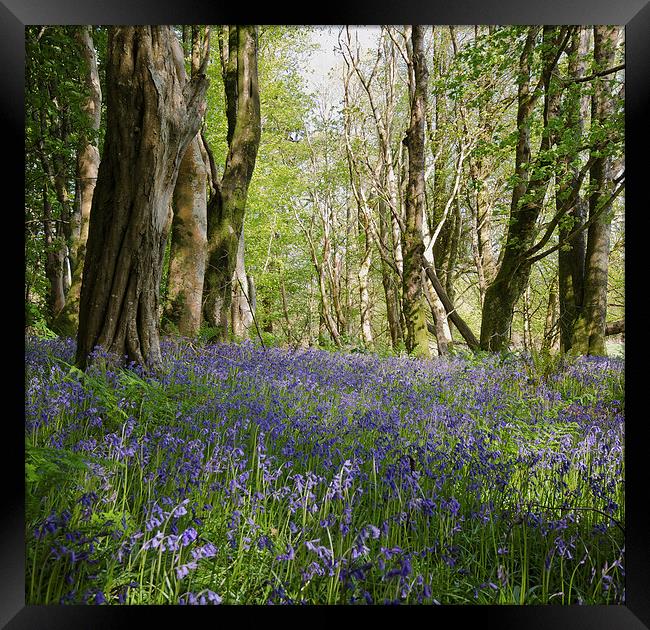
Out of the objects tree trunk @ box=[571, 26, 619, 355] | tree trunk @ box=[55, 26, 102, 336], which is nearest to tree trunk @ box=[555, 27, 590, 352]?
tree trunk @ box=[571, 26, 619, 355]

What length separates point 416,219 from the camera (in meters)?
8.00

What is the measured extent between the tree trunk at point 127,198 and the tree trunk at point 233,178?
2489mm

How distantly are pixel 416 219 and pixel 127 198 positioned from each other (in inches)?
204

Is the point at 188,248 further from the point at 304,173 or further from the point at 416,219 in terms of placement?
the point at 304,173

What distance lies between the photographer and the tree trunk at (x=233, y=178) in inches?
257

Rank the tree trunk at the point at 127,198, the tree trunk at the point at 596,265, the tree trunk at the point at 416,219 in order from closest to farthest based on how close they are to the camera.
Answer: the tree trunk at the point at 127,198
the tree trunk at the point at 596,265
the tree trunk at the point at 416,219

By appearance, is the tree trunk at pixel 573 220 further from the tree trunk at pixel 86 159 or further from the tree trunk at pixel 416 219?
the tree trunk at pixel 86 159

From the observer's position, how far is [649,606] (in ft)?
7.36

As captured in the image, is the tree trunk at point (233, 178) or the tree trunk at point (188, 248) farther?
the tree trunk at point (233, 178)

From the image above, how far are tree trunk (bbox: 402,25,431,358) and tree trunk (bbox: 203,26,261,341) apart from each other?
256 centimetres

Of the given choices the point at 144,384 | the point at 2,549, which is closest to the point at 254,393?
the point at 144,384
